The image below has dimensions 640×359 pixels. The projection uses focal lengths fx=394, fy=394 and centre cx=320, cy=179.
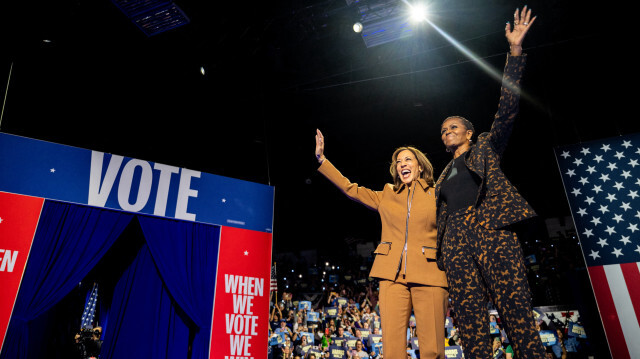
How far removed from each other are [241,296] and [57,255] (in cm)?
255

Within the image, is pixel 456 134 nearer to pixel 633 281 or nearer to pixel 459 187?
pixel 459 187

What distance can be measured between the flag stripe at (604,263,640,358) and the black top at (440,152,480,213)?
4.04m

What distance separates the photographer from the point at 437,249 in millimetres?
2160

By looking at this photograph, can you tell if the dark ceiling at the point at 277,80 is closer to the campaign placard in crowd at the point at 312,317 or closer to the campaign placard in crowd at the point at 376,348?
the campaign placard in crowd at the point at 312,317

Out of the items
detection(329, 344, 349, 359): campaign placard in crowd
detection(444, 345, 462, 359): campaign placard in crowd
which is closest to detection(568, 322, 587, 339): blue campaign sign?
detection(444, 345, 462, 359): campaign placard in crowd

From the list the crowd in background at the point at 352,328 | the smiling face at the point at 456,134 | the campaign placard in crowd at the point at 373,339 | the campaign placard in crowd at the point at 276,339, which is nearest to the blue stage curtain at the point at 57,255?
the campaign placard in crowd at the point at 276,339

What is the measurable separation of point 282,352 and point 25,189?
507 centimetres

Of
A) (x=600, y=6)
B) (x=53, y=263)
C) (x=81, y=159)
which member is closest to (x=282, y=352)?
(x=53, y=263)

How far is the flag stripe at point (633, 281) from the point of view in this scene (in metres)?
4.71

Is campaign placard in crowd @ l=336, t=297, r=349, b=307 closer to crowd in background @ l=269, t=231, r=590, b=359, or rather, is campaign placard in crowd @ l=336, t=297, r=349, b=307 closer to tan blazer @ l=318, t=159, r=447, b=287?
crowd in background @ l=269, t=231, r=590, b=359

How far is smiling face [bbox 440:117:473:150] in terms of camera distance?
2301 mm

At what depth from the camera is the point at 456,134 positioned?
230 cm

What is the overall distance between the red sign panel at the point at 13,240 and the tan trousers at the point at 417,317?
4658mm

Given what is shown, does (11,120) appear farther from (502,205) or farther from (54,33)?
(502,205)
